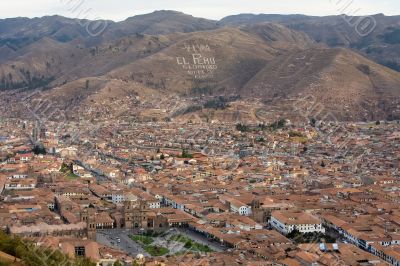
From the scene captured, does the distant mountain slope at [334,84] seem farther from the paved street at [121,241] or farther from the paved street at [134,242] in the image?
the paved street at [121,241]

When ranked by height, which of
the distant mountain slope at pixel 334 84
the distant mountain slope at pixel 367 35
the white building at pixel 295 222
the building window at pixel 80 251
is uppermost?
the distant mountain slope at pixel 367 35

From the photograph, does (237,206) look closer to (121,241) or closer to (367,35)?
(121,241)

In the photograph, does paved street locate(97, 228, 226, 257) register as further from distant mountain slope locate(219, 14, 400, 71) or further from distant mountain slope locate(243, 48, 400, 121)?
distant mountain slope locate(219, 14, 400, 71)

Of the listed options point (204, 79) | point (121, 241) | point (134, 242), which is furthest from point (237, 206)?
point (204, 79)

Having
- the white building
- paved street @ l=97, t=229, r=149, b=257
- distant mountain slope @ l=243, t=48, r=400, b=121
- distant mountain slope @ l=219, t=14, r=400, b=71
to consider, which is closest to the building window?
paved street @ l=97, t=229, r=149, b=257

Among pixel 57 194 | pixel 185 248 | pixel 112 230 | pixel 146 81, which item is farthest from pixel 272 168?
pixel 146 81

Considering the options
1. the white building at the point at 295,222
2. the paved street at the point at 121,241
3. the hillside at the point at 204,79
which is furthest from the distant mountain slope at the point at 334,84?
the paved street at the point at 121,241

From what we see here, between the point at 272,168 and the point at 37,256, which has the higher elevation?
the point at 37,256

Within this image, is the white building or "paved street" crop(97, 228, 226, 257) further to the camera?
the white building

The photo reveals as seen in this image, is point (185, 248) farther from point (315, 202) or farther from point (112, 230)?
point (315, 202)
